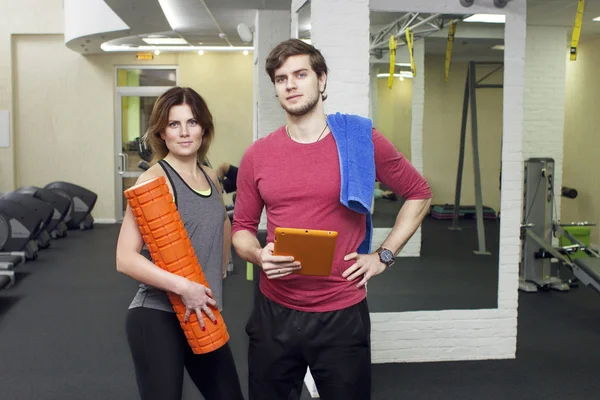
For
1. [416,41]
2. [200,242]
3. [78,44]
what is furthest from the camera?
[78,44]

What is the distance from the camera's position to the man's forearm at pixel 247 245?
1839 mm

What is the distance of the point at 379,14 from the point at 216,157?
728cm

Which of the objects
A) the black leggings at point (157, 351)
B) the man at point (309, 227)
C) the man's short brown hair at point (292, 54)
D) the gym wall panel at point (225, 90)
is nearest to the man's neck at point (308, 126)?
the man at point (309, 227)

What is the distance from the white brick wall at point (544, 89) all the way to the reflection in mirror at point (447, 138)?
1654 millimetres

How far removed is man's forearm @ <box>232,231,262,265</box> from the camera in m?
1.84

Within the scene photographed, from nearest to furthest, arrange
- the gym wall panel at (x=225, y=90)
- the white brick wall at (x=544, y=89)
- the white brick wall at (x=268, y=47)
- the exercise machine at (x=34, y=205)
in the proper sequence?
the white brick wall at (x=268, y=47)
the white brick wall at (x=544, y=89)
the exercise machine at (x=34, y=205)
the gym wall panel at (x=225, y=90)

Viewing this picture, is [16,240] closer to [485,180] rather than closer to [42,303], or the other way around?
[42,303]

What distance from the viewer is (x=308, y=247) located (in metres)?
1.65

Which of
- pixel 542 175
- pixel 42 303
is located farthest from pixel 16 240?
pixel 542 175

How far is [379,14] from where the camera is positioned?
377cm

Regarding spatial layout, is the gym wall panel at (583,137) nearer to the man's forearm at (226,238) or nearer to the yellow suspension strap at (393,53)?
the yellow suspension strap at (393,53)

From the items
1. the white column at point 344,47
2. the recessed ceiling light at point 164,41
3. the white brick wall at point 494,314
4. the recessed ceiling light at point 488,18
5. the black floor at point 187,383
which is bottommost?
the black floor at point 187,383

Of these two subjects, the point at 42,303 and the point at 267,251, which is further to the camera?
the point at 42,303

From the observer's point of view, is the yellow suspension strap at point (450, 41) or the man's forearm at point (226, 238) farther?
the yellow suspension strap at point (450, 41)
